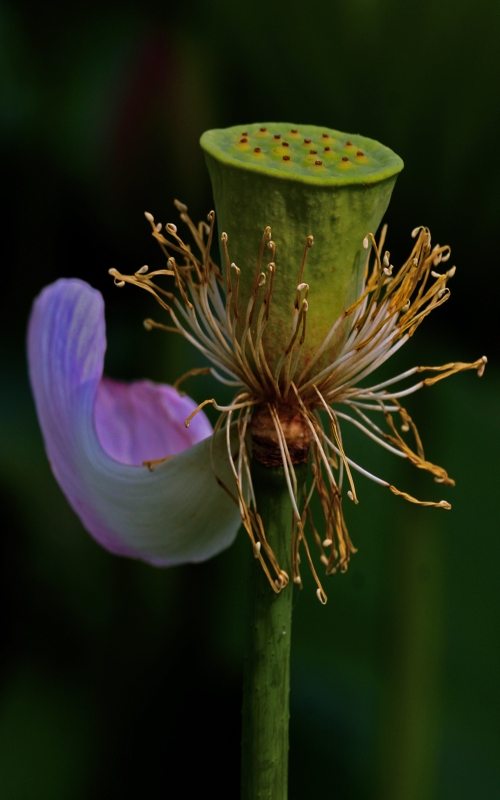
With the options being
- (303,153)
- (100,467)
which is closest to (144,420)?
(100,467)

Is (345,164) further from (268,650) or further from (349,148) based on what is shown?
(268,650)

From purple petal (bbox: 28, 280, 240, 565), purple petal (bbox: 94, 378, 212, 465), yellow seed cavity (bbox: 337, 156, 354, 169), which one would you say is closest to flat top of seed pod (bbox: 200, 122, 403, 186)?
yellow seed cavity (bbox: 337, 156, 354, 169)

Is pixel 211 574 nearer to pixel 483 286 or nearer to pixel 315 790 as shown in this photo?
pixel 315 790

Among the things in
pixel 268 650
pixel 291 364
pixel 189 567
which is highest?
pixel 291 364

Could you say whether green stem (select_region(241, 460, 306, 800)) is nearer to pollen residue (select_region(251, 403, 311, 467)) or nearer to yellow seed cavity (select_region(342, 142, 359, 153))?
pollen residue (select_region(251, 403, 311, 467))

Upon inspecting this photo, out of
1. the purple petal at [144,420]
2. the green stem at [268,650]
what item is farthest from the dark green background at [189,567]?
the green stem at [268,650]

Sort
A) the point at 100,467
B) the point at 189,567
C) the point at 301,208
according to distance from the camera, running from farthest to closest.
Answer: the point at 189,567, the point at 100,467, the point at 301,208
